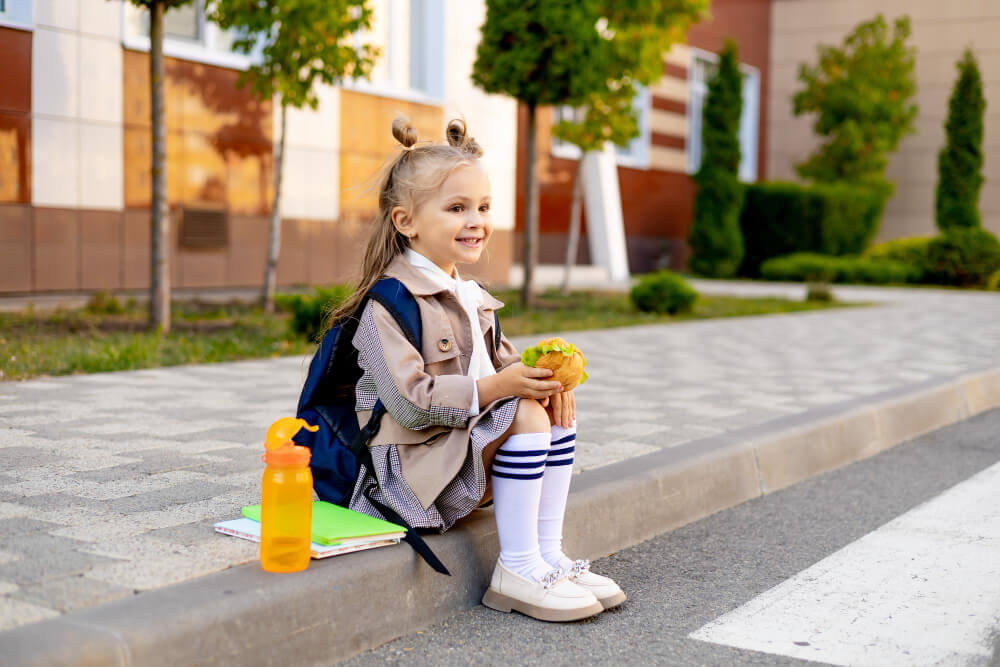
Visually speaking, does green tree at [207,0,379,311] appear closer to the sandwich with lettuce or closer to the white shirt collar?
the white shirt collar

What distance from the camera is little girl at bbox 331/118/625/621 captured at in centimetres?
300

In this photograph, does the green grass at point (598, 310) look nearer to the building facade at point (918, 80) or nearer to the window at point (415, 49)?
the window at point (415, 49)

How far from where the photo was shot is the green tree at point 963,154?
81.2 feet

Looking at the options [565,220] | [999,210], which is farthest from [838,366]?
[999,210]

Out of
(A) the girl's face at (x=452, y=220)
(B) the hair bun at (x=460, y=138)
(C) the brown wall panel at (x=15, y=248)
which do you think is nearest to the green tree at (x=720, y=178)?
(C) the brown wall panel at (x=15, y=248)

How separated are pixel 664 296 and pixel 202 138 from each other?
5.42m

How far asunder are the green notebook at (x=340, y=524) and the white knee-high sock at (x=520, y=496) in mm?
298

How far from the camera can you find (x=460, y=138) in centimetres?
333

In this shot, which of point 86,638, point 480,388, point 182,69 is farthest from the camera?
point 182,69

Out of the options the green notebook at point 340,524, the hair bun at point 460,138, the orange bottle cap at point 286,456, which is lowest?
the green notebook at point 340,524

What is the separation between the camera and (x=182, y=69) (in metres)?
11.6

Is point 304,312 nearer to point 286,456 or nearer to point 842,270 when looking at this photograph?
point 286,456

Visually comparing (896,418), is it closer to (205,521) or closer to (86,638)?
(205,521)

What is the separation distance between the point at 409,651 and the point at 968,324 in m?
11.6
